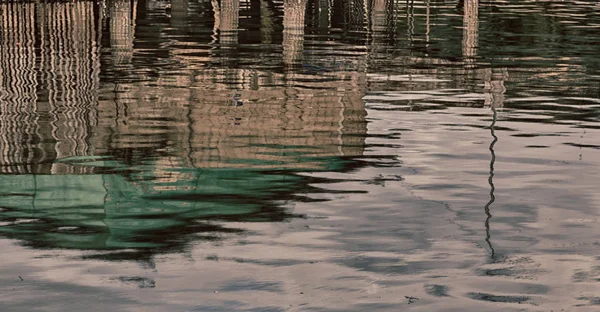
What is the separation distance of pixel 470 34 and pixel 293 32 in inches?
257

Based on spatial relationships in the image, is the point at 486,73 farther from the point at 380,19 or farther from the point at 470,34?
the point at 380,19

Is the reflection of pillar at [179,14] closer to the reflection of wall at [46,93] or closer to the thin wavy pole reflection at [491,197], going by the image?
the reflection of wall at [46,93]

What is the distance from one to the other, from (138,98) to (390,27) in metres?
28.6

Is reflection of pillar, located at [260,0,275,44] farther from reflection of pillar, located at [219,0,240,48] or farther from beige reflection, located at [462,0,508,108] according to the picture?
beige reflection, located at [462,0,508,108]

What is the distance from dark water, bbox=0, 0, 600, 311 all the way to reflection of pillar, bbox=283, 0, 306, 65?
4.95 ft

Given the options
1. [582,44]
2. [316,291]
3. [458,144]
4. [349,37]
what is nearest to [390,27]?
[349,37]

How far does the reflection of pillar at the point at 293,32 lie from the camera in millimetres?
32125

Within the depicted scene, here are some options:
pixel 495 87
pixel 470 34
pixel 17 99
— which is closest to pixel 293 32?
pixel 470 34

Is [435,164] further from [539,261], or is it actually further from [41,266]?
[41,266]

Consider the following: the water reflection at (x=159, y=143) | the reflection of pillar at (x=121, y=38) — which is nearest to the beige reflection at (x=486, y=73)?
the water reflection at (x=159, y=143)

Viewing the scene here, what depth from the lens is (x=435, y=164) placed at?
1479 cm

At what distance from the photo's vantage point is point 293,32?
44.5 meters

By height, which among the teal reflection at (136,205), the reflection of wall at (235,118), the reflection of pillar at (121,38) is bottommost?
the teal reflection at (136,205)

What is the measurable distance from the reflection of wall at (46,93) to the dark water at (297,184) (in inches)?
3.0
